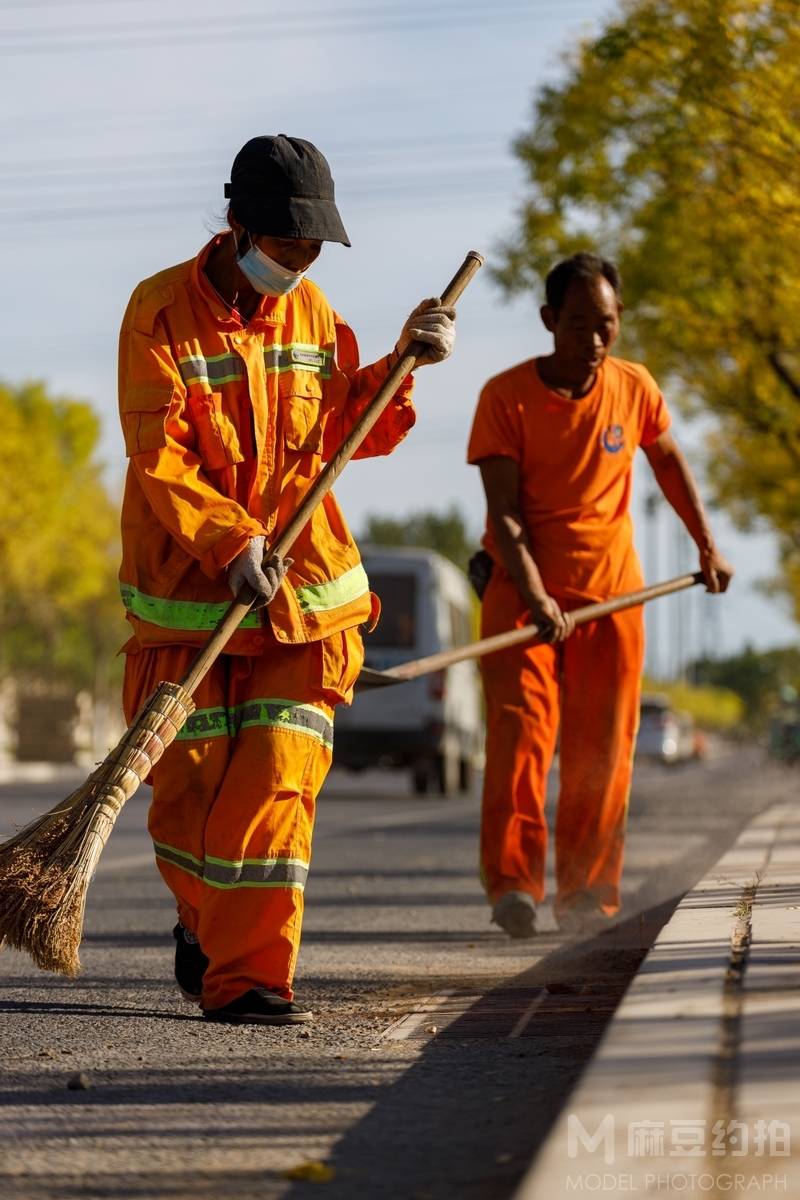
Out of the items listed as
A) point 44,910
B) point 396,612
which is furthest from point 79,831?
point 396,612

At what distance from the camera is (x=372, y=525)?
411 feet

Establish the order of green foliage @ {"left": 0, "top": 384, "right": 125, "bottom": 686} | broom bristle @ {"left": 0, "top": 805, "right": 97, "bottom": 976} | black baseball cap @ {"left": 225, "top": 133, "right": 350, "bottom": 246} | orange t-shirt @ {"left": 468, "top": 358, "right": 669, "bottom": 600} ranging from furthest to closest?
green foliage @ {"left": 0, "top": 384, "right": 125, "bottom": 686} < orange t-shirt @ {"left": 468, "top": 358, "right": 669, "bottom": 600} < black baseball cap @ {"left": 225, "top": 133, "right": 350, "bottom": 246} < broom bristle @ {"left": 0, "top": 805, "right": 97, "bottom": 976}

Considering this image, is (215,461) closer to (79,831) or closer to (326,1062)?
(79,831)

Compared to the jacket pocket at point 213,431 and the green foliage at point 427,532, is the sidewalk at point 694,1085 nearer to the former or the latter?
the jacket pocket at point 213,431

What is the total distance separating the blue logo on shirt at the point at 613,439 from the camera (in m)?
7.67

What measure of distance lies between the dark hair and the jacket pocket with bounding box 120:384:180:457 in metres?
2.51

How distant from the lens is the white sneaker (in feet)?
24.2

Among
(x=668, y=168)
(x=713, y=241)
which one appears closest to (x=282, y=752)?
(x=668, y=168)

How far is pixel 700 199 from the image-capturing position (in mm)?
18922

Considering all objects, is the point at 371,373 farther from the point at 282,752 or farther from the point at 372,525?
the point at 372,525

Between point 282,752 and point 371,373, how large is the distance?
1.08 meters

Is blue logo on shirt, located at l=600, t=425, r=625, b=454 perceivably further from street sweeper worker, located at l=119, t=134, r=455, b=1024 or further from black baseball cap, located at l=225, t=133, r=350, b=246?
black baseball cap, located at l=225, t=133, r=350, b=246

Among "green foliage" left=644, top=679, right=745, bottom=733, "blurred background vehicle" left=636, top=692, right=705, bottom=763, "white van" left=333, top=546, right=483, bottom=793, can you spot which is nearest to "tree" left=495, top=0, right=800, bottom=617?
"white van" left=333, top=546, right=483, bottom=793

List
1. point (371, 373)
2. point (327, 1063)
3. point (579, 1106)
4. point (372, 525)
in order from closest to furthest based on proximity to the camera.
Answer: point (579, 1106) → point (327, 1063) → point (371, 373) → point (372, 525)
